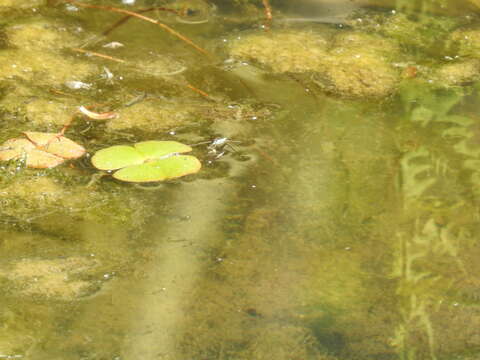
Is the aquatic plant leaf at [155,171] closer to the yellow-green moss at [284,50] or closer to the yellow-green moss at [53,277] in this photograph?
the yellow-green moss at [53,277]

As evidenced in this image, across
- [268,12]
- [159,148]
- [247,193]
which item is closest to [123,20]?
[268,12]

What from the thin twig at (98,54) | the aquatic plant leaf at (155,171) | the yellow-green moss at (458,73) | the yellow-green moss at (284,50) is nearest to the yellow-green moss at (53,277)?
the aquatic plant leaf at (155,171)

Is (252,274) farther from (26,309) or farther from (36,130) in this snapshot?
(36,130)

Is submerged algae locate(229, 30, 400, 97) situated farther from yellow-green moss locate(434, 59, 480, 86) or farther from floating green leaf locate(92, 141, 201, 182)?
floating green leaf locate(92, 141, 201, 182)

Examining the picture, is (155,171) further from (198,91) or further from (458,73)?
(458,73)

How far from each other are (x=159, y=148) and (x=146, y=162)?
0.26 feet

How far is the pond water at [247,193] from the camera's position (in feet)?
4.64

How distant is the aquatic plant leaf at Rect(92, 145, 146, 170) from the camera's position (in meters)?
1.80

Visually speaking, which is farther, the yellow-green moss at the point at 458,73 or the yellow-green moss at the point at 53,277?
the yellow-green moss at the point at 458,73

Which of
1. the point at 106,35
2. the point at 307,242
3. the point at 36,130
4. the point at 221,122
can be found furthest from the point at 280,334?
the point at 106,35

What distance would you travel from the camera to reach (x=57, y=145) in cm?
188

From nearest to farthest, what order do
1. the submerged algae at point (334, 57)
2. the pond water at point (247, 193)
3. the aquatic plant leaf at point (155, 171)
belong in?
the pond water at point (247, 193), the aquatic plant leaf at point (155, 171), the submerged algae at point (334, 57)

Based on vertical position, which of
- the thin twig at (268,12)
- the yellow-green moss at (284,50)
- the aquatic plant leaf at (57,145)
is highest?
the thin twig at (268,12)

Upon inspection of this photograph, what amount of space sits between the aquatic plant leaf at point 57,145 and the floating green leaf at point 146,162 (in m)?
0.06
